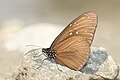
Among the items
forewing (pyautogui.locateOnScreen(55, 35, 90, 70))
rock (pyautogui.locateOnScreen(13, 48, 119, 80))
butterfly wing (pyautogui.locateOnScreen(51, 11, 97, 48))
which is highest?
butterfly wing (pyautogui.locateOnScreen(51, 11, 97, 48))

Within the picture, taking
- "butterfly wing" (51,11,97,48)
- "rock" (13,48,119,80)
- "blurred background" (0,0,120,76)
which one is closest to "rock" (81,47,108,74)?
"rock" (13,48,119,80)

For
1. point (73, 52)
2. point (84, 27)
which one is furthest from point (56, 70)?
point (84, 27)

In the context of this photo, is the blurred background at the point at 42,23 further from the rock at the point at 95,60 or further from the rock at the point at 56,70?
the rock at the point at 95,60

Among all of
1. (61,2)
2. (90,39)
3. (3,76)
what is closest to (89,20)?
(90,39)

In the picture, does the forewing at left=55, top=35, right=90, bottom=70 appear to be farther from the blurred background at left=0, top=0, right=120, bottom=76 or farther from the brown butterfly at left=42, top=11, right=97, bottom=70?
the blurred background at left=0, top=0, right=120, bottom=76

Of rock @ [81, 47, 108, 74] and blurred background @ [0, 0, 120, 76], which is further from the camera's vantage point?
blurred background @ [0, 0, 120, 76]

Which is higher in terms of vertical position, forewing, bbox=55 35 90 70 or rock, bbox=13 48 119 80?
forewing, bbox=55 35 90 70

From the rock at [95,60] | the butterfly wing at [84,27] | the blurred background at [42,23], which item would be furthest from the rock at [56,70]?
the blurred background at [42,23]
